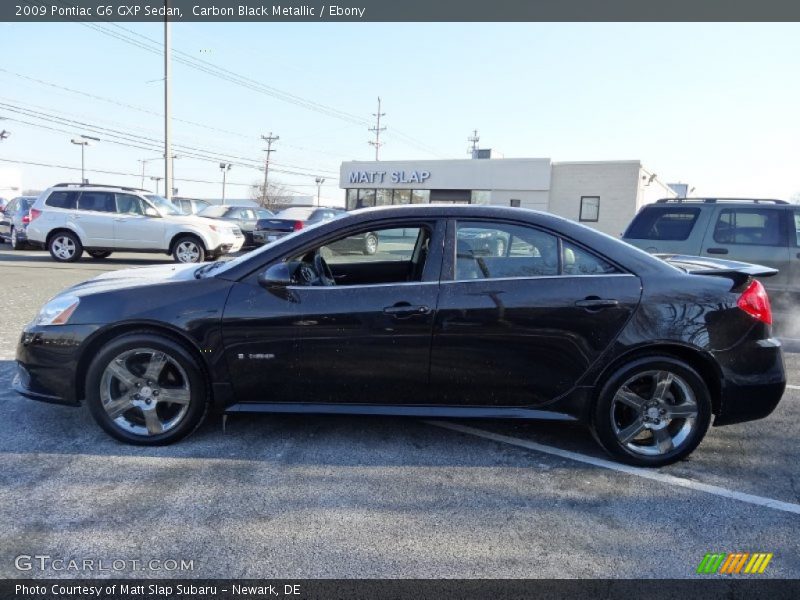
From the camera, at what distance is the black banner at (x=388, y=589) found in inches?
84.4

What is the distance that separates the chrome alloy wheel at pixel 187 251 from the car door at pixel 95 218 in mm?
1634

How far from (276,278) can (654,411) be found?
2522 mm

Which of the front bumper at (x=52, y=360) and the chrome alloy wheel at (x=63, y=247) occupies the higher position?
the chrome alloy wheel at (x=63, y=247)

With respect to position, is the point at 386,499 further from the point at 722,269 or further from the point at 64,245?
the point at 64,245

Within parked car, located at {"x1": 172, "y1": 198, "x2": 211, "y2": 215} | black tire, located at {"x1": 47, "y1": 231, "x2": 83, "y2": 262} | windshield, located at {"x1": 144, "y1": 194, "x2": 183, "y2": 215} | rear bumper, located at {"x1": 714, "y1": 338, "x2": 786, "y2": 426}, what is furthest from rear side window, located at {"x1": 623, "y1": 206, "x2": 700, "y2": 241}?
parked car, located at {"x1": 172, "y1": 198, "x2": 211, "y2": 215}

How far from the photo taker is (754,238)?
6.76 metres

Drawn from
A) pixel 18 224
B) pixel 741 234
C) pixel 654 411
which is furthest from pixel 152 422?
pixel 18 224

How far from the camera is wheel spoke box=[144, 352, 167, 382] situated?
3.33m

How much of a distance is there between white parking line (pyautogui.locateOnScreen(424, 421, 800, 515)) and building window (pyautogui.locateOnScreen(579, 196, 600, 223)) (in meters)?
26.2

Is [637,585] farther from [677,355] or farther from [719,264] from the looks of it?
[719,264]

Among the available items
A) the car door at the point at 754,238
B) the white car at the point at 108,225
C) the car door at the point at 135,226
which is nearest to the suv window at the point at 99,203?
the white car at the point at 108,225

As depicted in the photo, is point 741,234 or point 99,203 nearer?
point 741,234

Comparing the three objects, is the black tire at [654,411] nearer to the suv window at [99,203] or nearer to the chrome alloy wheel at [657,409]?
the chrome alloy wheel at [657,409]
